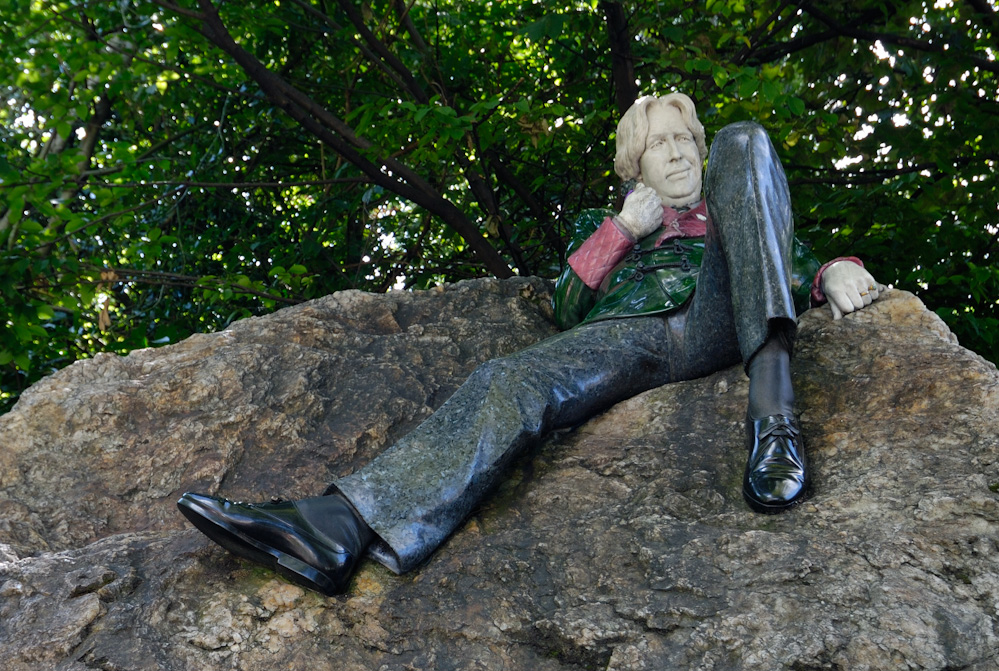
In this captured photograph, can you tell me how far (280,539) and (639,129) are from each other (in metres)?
2.26

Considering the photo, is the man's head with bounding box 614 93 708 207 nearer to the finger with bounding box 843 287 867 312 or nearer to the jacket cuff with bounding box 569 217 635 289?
the jacket cuff with bounding box 569 217 635 289

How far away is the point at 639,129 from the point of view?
163 inches

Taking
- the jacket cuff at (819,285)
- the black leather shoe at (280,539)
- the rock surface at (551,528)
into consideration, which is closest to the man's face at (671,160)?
the jacket cuff at (819,285)

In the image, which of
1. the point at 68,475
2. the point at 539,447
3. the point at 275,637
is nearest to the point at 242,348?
the point at 68,475

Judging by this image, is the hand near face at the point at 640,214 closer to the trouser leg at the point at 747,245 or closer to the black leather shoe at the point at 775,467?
the trouser leg at the point at 747,245

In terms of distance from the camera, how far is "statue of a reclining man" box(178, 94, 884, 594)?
8.89 ft

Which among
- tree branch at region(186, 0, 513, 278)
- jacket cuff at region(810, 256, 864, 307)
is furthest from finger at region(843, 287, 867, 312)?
tree branch at region(186, 0, 513, 278)

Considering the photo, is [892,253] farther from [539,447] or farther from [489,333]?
[539,447]

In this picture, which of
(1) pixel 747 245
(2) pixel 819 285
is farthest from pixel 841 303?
(1) pixel 747 245

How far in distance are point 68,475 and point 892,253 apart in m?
4.29

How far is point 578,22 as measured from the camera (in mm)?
5688

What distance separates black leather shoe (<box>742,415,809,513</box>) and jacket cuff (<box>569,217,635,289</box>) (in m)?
1.10

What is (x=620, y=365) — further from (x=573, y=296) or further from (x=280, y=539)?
(x=280, y=539)

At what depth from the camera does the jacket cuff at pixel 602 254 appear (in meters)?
3.82
